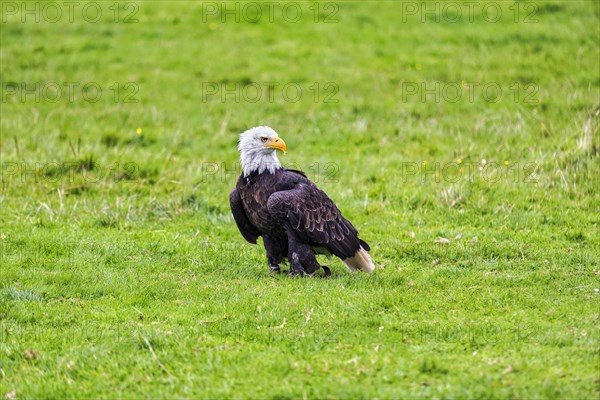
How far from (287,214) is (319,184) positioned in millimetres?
4781

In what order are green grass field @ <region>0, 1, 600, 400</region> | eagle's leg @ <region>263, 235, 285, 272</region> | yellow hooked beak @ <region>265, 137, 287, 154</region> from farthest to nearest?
eagle's leg @ <region>263, 235, 285, 272</region>
yellow hooked beak @ <region>265, 137, 287, 154</region>
green grass field @ <region>0, 1, 600, 400</region>

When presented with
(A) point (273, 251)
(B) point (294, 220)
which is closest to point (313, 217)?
(B) point (294, 220)

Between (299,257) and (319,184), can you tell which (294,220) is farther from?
(319,184)

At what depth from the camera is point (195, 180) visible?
14609 mm

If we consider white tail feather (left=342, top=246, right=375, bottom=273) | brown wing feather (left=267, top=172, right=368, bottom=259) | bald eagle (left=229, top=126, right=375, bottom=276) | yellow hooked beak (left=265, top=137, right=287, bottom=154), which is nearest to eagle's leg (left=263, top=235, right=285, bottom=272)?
bald eagle (left=229, top=126, right=375, bottom=276)

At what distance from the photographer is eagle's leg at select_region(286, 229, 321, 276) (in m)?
10.0

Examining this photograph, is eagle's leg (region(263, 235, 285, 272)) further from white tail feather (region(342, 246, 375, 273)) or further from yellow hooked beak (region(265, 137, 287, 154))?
yellow hooked beak (region(265, 137, 287, 154))

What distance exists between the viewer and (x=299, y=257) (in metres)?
10.1

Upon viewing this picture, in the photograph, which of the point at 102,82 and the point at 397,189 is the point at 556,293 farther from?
the point at 102,82

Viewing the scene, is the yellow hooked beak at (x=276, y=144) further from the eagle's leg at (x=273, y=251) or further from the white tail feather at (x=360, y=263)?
the white tail feather at (x=360, y=263)

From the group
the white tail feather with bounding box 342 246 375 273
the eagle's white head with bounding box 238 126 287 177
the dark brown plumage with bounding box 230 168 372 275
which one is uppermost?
the eagle's white head with bounding box 238 126 287 177

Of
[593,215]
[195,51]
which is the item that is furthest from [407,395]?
[195,51]

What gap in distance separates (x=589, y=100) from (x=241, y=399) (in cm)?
1279

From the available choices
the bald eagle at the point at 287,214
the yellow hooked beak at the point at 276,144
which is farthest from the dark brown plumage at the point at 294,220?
the yellow hooked beak at the point at 276,144
